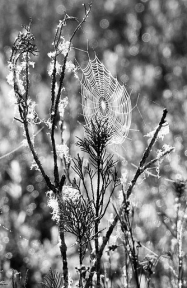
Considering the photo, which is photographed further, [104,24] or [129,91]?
[104,24]

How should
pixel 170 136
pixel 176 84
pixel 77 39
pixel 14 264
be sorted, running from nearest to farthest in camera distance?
pixel 14 264 < pixel 170 136 < pixel 176 84 < pixel 77 39

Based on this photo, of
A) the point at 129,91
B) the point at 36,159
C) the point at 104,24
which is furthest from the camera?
the point at 104,24

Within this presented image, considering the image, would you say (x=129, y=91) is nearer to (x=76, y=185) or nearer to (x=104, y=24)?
(x=104, y=24)

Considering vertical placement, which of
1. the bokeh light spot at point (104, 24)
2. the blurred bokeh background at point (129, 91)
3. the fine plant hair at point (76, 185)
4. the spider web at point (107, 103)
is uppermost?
the bokeh light spot at point (104, 24)

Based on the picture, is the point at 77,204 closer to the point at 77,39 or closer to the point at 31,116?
the point at 31,116

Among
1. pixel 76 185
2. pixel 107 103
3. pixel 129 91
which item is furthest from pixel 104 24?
pixel 76 185

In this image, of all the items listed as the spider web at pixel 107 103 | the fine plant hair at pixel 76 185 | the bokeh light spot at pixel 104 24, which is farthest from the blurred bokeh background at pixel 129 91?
the fine plant hair at pixel 76 185

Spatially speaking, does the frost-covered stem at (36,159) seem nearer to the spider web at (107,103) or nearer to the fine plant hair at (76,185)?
the fine plant hair at (76,185)

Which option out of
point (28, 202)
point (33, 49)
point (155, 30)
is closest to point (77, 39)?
point (155, 30)
